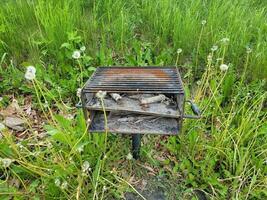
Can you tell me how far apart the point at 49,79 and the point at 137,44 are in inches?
32.6

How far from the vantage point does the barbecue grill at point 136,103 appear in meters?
1.35

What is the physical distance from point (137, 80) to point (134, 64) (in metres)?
0.81

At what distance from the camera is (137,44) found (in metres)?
2.36

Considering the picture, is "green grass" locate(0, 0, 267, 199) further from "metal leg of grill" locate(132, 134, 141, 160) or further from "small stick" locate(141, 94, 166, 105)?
"small stick" locate(141, 94, 166, 105)

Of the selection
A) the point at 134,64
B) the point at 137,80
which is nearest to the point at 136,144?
the point at 137,80

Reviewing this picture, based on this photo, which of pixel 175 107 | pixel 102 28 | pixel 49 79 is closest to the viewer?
pixel 175 107

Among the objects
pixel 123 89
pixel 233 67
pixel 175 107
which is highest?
pixel 123 89

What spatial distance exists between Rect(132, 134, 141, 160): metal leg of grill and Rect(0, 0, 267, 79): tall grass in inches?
38.2

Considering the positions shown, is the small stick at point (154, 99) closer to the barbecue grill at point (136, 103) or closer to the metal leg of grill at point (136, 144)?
the barbecue grill at point (136, 103)

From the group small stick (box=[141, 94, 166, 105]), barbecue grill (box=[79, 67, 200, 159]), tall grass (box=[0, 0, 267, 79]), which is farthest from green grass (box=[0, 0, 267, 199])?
small stick (box=[141, 94, 166, 105])

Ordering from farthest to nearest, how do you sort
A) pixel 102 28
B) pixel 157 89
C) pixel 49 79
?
pixel 102 28 < pixel 49 79 < pixel 157 89

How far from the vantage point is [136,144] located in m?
1.60

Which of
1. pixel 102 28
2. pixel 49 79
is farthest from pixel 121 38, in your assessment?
pixel 49 79

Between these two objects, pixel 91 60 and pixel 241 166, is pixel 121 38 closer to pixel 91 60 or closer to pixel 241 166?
pixel 91 60
